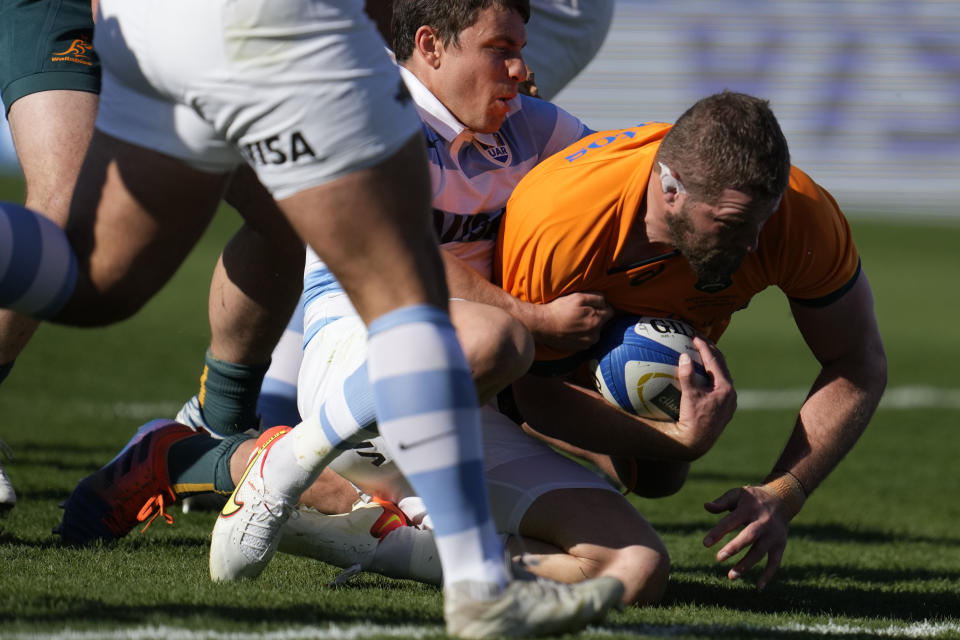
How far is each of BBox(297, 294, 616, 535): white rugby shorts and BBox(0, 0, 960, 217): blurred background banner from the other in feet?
58.8

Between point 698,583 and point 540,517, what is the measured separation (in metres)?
0.73

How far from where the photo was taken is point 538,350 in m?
3.47

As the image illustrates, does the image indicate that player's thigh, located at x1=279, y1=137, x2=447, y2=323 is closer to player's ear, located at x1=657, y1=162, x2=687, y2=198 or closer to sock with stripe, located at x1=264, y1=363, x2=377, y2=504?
sock with stripe, located at x1=264, y1=363, x2=377, y2=504

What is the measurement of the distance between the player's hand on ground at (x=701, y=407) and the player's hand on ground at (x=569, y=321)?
261 mm

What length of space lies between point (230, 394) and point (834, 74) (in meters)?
18.6

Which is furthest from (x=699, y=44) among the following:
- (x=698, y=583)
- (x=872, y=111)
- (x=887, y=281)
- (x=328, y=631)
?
(x=328, y=631)

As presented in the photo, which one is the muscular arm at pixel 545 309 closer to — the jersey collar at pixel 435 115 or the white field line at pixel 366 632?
the jersey collar at pixel 435 115

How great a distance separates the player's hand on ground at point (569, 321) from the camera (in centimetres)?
334

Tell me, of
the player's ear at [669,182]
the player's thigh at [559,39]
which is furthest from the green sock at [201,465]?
the player's thigh at [559,39]

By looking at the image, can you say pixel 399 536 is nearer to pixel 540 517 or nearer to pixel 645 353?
pixel 540 517

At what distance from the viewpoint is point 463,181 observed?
12.2 ft

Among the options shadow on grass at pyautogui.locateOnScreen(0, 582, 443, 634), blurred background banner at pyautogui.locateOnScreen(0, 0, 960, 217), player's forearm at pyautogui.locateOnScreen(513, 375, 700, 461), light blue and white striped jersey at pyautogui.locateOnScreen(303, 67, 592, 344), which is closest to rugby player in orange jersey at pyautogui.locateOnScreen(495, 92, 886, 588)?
player's forearm at pyautogui.locateOnScreen(513, 375, 700, 461)

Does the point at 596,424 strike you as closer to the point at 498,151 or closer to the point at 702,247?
the point at 702,247

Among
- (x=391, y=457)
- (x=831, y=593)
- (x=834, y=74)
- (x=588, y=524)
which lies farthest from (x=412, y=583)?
(x=834, y=74)
